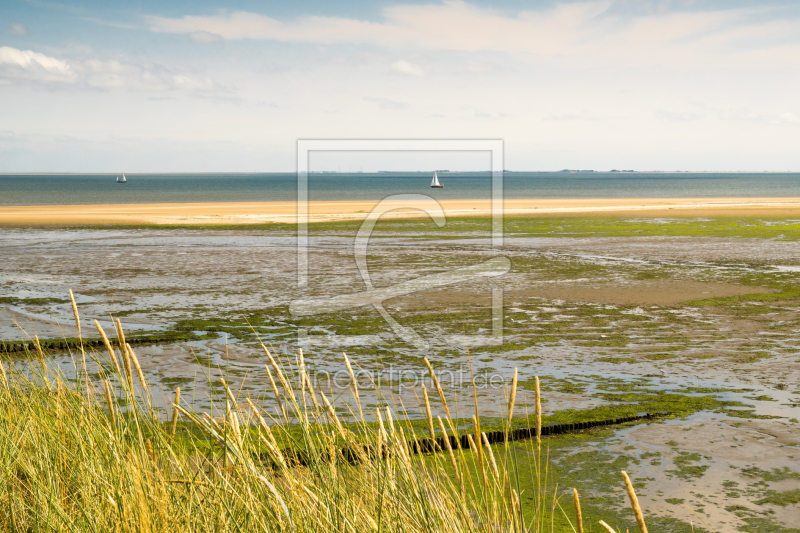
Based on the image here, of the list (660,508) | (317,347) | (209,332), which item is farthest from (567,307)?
(660,508)

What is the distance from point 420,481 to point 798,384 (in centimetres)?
755

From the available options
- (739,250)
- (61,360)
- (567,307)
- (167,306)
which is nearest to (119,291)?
(167,306)

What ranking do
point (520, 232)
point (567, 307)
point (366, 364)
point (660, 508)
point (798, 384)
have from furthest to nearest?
point (520, 232), point (567, 307), point (366, 364), point (798, 384), point (660, 508)

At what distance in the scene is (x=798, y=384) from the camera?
909 cm

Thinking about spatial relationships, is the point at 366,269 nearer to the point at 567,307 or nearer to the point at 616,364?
the point at 567,307

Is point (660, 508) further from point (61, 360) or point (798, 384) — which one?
point (61, 360)

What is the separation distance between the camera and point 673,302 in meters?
15.0

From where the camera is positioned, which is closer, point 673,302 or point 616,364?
point 616,364

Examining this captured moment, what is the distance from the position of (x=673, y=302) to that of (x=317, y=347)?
7.84m

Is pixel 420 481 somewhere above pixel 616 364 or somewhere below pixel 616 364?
above

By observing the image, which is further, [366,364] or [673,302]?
[673,302]

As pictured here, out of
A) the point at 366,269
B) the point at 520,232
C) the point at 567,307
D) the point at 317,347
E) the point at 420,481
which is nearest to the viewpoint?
the point at 420,481

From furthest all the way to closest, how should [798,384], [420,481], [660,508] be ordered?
[798,384]
[660,508]
[420,481]

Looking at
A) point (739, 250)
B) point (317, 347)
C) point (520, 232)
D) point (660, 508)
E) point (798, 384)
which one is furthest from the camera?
point (520, 232)
